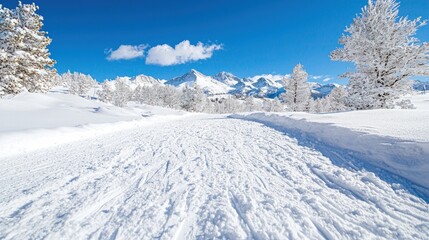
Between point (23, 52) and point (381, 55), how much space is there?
2426 centimetres

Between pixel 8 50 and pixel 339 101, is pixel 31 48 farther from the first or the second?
pixel 339 101

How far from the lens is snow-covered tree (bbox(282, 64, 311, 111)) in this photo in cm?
3406

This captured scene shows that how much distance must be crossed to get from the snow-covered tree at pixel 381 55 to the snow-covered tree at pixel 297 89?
19.7 m

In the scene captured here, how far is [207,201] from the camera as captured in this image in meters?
3.44

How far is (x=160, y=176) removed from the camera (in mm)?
4715

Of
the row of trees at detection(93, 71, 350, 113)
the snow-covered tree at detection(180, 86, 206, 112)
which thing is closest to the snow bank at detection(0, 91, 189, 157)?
the row of trees at detection(93, 71, 350, 113)

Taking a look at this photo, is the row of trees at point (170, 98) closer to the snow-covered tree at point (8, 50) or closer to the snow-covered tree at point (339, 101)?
the snow-covered tree at point (339, 101)

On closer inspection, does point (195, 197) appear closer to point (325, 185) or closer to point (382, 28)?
point (325, 185)

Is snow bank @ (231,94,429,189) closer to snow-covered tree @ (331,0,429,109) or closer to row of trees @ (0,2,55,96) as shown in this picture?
snow-covered tree @ (331,0,429,109)

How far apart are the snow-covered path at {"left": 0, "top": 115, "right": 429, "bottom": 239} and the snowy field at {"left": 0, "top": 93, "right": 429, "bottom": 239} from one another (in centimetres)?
2

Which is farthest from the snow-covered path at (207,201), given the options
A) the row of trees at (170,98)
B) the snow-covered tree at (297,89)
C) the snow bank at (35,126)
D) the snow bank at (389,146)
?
the row of trees at (170,98)

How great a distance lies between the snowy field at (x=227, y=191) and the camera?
2.75 meters

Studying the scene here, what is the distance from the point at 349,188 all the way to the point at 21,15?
2295 centimetres

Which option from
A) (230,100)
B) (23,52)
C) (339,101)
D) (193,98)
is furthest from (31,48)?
(230,100)
